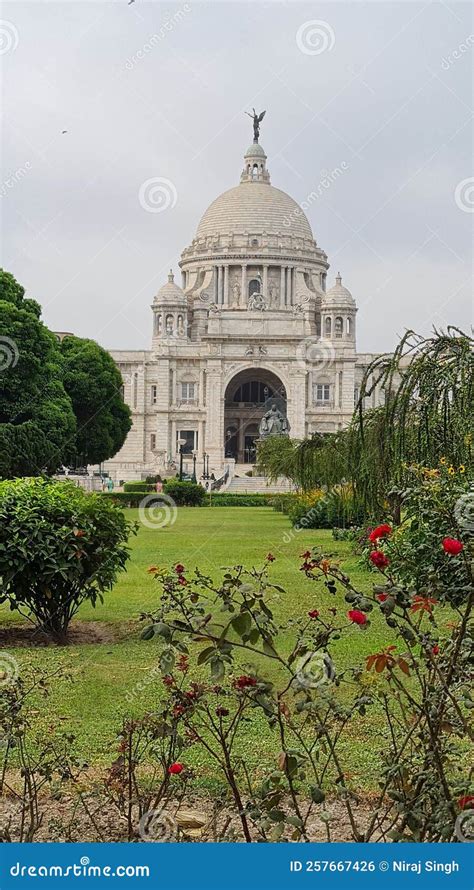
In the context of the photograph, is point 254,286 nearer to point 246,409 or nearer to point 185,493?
point 246,409

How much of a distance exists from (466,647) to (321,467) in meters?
18.5

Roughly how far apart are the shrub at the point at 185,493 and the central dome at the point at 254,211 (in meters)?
40.7

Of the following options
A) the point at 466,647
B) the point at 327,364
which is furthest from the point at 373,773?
the point at 327,364

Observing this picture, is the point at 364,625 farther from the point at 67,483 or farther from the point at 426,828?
the point at 67,483

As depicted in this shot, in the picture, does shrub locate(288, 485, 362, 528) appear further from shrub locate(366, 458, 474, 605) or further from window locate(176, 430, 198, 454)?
window locate(176, 430, 198, 454)

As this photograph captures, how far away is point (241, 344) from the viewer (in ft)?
217

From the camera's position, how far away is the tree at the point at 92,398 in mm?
42156

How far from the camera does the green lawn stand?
6145 millimetres

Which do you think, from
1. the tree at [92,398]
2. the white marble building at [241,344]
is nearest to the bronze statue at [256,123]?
the white marble building at [241,344]

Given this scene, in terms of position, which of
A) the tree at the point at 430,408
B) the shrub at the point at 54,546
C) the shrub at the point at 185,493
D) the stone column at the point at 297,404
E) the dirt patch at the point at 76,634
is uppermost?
the stone column at the point at 297,404

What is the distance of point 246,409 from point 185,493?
107 ft

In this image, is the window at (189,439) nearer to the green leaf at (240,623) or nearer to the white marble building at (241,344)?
the white marble building at (241,344)

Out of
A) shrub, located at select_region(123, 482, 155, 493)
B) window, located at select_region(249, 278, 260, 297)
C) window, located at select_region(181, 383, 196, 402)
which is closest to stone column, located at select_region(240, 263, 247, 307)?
window, located at select_region(249, 278, 260, 297)

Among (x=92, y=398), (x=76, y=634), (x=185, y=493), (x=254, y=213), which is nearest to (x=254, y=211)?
(x=254, y=213)
